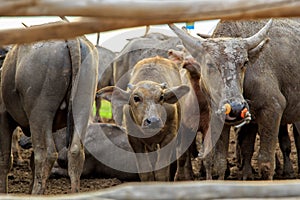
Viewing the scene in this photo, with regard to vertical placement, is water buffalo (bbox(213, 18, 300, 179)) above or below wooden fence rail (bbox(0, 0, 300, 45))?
below

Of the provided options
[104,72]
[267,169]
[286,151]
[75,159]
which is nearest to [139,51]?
[104,72]

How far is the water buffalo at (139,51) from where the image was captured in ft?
41.3

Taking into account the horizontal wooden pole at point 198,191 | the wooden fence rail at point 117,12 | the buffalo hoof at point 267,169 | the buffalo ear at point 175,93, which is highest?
the wooden fence rail at point 117,12

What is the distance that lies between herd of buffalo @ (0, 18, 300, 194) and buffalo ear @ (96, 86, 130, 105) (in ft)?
0.04

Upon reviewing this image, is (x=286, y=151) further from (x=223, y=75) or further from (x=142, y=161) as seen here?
(x=223, y=75)

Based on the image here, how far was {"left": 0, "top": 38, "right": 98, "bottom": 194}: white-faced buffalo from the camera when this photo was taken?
24.1ft

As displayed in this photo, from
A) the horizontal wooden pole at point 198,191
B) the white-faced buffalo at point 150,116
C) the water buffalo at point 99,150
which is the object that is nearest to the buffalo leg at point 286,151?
the white-faced buffalo at point 150,116

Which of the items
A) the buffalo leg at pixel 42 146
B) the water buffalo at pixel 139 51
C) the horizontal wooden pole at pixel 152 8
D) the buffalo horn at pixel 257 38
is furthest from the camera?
the water buffalo at pixel 139 51

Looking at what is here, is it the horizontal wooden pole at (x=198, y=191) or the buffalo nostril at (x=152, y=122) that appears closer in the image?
the horizontal wooden pole at (x=198, y=191)

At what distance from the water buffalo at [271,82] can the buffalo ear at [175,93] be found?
2.23 ft

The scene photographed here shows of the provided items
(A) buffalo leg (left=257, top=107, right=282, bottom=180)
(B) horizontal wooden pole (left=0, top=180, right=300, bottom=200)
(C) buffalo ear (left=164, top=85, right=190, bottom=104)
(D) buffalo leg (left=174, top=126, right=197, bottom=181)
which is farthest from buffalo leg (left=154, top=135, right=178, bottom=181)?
(B) horizontal wooden pole (left=0, top=180, right=300, bottom=200)

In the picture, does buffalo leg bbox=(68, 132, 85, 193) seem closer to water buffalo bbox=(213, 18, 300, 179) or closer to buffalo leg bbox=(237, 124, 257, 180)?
water buffalo bbox=(213, 18, 300, 179)

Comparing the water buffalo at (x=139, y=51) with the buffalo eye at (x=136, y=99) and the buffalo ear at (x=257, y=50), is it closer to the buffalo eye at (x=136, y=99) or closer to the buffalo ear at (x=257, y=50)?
the buffalo eye at (x=136, y=99)

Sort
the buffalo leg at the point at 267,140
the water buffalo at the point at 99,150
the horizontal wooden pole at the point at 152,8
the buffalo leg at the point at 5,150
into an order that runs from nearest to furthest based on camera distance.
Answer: the horizontal wooden pole at the point at 152,8 < the buffalo leg at the point at 5,150 < the buffalo leg at the point at 267,140 < the water buffalo at the point at 99,150
